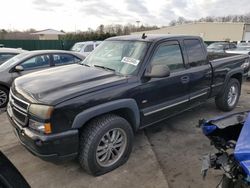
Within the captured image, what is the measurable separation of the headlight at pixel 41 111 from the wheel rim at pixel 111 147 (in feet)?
2.77

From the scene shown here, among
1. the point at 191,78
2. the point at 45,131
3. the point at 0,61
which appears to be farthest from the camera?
the point at 0,61

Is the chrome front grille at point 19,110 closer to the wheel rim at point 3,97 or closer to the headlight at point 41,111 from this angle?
the headlight at point 41,111

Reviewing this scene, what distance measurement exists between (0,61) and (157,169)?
6.22 meters

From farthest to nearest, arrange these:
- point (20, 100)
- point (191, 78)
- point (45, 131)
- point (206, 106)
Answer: point (206, 106) < point (191, 78) < point (20, 100) < point (45, 131)

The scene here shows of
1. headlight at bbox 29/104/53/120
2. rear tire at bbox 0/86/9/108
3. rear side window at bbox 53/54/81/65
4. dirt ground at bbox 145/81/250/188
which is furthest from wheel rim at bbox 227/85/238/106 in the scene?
rear tire at bbox 0/86/9/108

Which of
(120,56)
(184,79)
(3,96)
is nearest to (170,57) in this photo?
(184,79)

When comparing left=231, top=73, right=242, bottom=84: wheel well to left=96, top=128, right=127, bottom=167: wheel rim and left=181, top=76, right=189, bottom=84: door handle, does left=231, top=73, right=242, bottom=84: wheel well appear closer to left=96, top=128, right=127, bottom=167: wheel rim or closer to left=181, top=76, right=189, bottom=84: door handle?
left=181, top=76, right=189, bottom=84: door handle

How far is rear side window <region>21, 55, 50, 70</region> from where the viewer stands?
20.0 feet

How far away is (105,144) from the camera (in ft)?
10.2

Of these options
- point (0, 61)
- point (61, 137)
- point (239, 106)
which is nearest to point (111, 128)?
→ point (61, 137)

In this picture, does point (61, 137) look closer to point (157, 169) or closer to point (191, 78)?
point (157, 169)

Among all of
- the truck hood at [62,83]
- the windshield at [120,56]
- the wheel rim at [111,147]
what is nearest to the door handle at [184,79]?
the windshield at [120,56]

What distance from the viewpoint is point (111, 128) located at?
3023mm

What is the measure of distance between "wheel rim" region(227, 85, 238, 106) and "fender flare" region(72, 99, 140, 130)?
3.14 meters
